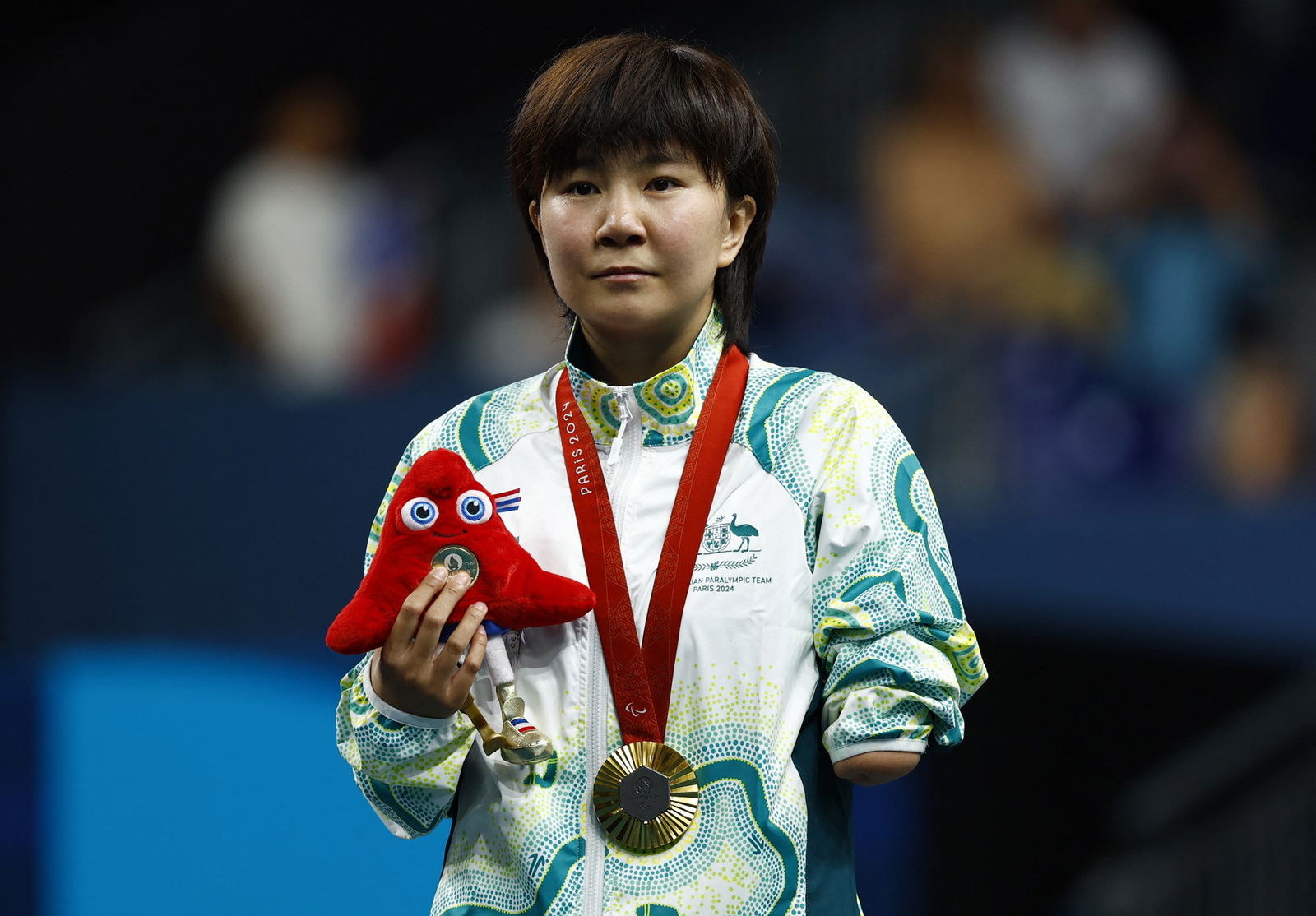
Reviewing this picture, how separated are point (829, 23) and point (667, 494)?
6.31 m

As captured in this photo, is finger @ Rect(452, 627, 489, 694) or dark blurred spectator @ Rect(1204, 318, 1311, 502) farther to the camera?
dark blurred spectator @ Rect(1204, 318, 1311, 502)

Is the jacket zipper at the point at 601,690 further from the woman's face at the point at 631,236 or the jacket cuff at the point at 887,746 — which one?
the jacket cuff at the point at 887,746

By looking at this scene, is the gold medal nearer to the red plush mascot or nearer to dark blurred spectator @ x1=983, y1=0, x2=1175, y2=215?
the red plush mascot

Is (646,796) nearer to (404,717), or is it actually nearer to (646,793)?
(646,793)

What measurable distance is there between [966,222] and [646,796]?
Result: 5019 millimetres

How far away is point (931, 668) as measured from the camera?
2.20m

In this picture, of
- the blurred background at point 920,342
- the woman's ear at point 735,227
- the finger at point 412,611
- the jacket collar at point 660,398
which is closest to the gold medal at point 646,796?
the finger at point 412,611

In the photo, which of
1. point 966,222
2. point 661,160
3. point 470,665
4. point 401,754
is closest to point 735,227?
point 661,160

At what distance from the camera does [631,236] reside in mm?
2322

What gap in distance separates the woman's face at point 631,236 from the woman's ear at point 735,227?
69 millimetres

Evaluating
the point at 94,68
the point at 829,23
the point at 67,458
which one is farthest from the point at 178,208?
the point at 829,23

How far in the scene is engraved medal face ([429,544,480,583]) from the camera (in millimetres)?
2252

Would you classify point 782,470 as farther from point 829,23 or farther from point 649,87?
point 829,23

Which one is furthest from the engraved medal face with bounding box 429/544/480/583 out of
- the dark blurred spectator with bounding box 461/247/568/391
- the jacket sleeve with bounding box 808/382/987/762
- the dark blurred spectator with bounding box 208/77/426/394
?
the dark blurred spectator with bounding box 208/77/426/394
